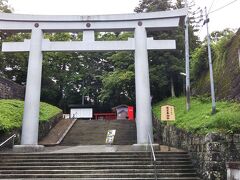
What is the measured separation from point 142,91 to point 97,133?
6.75 metres

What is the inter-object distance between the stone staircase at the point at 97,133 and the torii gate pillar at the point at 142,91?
372 centimetres

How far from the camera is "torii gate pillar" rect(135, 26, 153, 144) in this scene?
13523 mm

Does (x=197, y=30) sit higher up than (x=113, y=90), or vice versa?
(x=197, y=30)

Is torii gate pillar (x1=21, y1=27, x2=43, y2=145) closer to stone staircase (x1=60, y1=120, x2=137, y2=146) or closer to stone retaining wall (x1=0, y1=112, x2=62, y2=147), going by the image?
stone retaining wall (x1=0, y1=112, x2=62, y2=147)

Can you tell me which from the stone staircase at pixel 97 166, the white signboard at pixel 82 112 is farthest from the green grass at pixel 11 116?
the white signboard at pixel 82 112

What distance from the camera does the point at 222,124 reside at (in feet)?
30.4

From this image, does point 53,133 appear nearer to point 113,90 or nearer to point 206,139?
point 113,90

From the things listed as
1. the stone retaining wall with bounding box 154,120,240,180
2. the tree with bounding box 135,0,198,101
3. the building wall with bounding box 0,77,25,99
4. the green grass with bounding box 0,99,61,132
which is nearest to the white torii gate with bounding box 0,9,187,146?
the green grass with bounding box 0,99,61,132

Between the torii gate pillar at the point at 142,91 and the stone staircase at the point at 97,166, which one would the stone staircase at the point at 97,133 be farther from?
the stone staircase at the point at 97,166

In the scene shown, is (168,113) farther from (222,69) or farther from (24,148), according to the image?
(24,148)

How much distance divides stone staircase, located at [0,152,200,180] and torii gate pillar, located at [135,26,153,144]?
1870mm

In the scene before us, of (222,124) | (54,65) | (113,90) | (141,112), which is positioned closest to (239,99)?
(222,124)

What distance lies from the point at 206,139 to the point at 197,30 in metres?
22.1

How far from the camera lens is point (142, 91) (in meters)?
13.9
